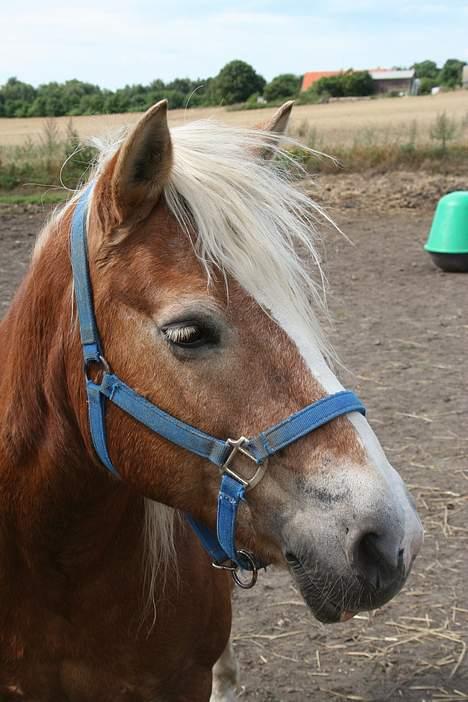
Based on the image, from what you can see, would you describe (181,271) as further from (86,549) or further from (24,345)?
(86,549)

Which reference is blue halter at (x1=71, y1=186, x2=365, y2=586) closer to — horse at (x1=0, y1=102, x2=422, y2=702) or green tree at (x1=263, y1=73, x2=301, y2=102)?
horse at (x1=0, y1=102, x2=422, y2=702)

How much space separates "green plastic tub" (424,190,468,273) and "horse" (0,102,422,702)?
23.6 ft

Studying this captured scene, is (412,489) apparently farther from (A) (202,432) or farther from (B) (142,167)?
(B) (142,167)

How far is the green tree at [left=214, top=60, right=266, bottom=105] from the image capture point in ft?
122

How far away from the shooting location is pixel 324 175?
1488 cm

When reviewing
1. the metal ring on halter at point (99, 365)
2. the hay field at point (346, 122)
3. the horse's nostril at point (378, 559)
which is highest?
the metal ring on halter at point (99, 365)

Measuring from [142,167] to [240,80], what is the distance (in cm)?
3848

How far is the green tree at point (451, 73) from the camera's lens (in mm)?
66125

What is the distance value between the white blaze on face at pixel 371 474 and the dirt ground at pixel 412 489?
0.40 meters

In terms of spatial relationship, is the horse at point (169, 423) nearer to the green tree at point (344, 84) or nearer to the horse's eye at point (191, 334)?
the horse's eye at point (191, 334)

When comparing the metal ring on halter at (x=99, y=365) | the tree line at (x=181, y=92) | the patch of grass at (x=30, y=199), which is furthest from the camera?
the tree line at (x=181, y=92)

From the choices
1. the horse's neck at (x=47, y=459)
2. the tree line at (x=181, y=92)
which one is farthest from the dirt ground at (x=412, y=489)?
the tree line at (x=181, y=92)

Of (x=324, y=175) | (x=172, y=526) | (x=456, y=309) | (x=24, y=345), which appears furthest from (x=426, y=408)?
(x=324, y=175)

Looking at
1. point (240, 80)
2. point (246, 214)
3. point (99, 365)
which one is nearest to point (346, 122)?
point (240, 80)
